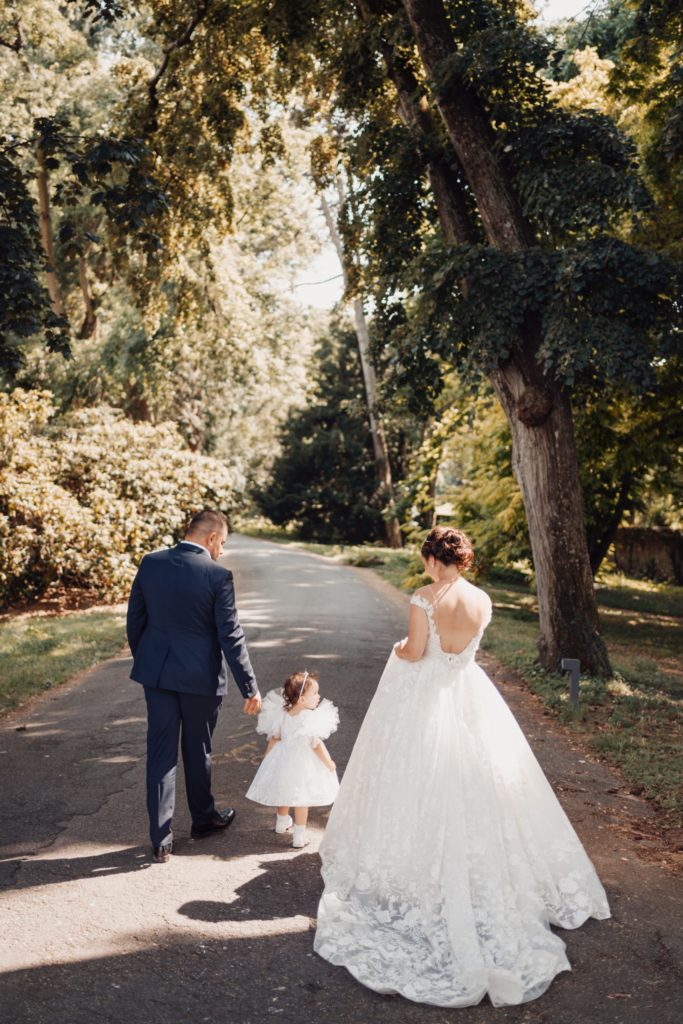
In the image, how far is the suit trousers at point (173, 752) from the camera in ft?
17.0

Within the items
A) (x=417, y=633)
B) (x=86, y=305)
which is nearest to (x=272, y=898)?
(x=417, y=633)

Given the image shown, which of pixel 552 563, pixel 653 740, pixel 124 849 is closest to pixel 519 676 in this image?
pixel 552 563

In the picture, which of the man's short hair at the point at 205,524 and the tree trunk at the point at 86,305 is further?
the tree trunk at the point at 86,305

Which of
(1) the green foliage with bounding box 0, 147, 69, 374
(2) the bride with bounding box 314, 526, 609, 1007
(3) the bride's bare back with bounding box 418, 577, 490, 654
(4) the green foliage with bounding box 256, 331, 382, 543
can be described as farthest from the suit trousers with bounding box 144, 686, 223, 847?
(4) the green foliage with bounding box 256, 331, 382, 543

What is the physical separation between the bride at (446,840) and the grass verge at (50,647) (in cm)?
528

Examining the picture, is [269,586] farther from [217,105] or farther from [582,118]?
[582,118]

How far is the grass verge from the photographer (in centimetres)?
993

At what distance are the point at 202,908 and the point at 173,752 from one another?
3.28 feet

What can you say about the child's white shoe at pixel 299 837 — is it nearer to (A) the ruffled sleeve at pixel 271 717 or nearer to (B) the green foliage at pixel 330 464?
(A) the ruffled sleeve at pixel 271 717

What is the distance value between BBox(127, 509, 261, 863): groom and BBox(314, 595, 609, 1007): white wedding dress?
3.19 feet

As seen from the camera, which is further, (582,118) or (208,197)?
(208,197)

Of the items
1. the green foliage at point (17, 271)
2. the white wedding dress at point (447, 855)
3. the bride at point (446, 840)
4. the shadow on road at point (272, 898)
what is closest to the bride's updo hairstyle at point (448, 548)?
the bride at point (446, 840)

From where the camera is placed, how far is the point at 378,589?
21297 millimetres

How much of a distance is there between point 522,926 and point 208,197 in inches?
505
